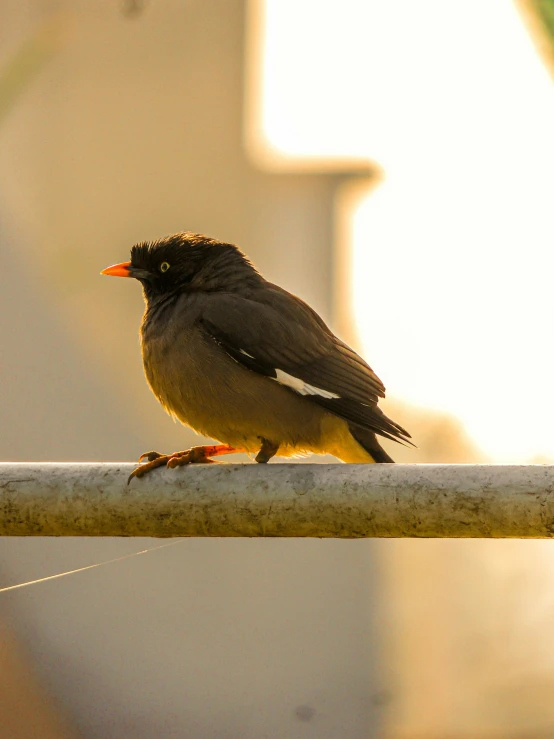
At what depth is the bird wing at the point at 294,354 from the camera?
2.39 metres

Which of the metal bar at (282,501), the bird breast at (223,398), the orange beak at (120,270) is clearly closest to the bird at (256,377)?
the bird breast at (223,398)

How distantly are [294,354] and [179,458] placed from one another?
0.50 meters

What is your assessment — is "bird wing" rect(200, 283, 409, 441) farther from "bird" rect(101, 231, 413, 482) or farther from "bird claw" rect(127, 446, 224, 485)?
"bird claw" rect(127, 446, 224, 485)

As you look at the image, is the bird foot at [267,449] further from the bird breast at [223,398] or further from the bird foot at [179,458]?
the bird foot at [179,458]

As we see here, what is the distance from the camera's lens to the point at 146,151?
14.4 ft

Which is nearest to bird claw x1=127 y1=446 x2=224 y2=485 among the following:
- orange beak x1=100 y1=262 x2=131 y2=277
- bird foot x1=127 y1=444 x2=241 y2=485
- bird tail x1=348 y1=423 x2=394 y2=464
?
bird foot x1=127 y1=444 x2=241 y2=485

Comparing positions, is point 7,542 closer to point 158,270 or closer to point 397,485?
point 158,270

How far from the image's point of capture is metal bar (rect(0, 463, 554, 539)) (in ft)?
5.13

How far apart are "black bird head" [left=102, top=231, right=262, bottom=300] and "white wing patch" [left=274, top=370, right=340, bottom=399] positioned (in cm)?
36

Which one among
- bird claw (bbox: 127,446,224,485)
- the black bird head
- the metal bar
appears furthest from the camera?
the black bird head

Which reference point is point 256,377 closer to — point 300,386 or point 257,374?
point 257,374

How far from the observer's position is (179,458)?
214cm

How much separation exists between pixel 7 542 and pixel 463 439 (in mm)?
1895

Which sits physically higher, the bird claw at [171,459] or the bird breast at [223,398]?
the bird breast at [223,398]
